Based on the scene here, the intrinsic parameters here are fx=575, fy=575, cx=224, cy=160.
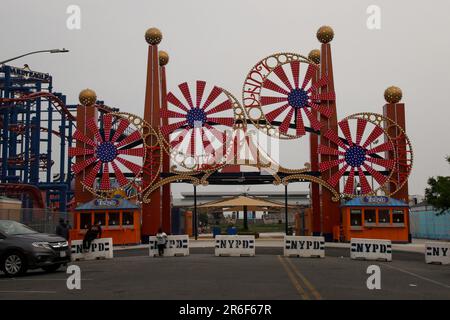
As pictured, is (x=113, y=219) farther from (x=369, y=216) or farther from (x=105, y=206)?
(x=369, y=216)

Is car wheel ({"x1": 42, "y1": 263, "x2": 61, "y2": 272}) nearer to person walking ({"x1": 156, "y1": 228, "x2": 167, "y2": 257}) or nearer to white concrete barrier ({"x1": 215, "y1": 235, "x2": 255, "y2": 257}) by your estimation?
person walking ({"x1": 156, "y1": 228, "x2": 167, "y2": 257})

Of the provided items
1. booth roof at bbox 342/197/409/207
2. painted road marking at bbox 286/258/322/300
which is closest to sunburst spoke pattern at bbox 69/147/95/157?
booth roof at bbox 342/197/409/207

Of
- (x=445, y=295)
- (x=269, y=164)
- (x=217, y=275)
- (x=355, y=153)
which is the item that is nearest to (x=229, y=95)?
(x=269, y=164)

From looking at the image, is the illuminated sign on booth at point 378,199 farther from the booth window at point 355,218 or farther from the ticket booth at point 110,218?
the ticket booth at point 110,218

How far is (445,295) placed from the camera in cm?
1200

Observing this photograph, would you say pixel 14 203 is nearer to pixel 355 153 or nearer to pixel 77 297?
pixel 355 153

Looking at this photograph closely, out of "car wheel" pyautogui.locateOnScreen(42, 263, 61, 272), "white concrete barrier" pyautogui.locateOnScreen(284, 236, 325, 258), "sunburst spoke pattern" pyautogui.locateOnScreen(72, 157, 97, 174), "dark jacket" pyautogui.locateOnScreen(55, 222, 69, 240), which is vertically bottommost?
"car wheel" pyautogui.locateOnScreen(42, 263, 61, 272)

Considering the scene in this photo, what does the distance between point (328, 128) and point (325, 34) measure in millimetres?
6739

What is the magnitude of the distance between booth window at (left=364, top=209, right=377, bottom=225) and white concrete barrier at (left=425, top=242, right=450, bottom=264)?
1518cm

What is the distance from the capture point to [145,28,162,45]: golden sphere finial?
42.0 metres

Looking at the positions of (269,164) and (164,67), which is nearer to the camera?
(269,164)

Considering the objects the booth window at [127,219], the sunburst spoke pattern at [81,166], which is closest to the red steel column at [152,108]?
the booth window at [127,219]
